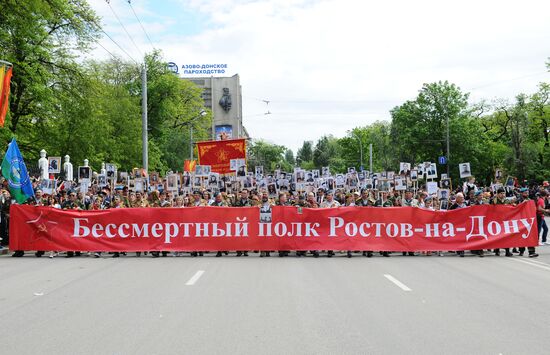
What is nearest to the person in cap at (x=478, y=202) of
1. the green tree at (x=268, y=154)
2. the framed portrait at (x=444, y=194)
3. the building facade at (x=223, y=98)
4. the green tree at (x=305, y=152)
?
the framed portrait at (x=444, y=194)

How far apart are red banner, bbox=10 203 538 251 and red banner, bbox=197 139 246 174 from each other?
11.2 meters

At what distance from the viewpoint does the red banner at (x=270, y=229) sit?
16625mm

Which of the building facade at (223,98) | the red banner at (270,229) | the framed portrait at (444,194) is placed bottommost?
the red banner at (270,229)

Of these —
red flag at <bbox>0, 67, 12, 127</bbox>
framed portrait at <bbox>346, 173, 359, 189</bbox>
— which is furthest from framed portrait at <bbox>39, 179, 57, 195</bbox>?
framed portrait at <bbox>346, 173, 359, 189</bbox>

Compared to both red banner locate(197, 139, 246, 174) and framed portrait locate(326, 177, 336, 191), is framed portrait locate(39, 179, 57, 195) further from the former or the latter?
framed portrait locate(326, 177, 336, 191)

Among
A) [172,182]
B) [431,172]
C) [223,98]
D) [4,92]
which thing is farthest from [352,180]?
[223,98]

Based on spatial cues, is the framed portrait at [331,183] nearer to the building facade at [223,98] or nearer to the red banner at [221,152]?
the red banner at [221,152]

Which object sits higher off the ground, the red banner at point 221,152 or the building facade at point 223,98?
the building facade at point 223,98
